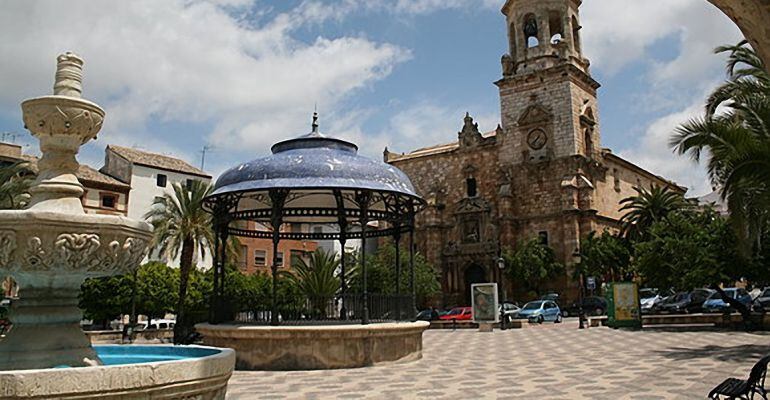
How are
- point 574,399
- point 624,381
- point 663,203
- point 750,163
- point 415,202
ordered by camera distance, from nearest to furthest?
point 574,399 < point 624,381 < point 750,163 < point 415,202 < point 663,203

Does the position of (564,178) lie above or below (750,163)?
above

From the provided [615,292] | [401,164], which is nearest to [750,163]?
[615,292]

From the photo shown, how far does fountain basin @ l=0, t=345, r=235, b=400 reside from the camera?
3702mm

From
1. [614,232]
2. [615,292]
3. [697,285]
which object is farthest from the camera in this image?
[614,232]

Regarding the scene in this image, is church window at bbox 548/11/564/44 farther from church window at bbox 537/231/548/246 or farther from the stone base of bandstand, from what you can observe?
the stone base of bandstand

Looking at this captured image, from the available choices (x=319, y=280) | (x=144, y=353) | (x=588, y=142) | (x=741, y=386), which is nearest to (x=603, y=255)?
(x=588, y=142)

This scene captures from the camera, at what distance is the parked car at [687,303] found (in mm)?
31922

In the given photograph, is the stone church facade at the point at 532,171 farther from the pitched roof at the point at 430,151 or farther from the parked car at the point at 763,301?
the parked car at the point at 763,301

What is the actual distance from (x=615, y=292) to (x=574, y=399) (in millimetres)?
17546

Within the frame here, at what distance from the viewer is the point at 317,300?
49.1ft

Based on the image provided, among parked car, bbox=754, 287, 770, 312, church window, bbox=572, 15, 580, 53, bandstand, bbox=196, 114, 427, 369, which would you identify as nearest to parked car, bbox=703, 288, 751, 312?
parked car, bbox=754, 287, 770, 312

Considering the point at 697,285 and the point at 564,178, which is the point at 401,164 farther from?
the point at 697,285

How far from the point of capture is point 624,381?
375 inches

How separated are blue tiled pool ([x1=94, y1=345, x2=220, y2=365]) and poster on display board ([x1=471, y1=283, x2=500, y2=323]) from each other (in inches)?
771
